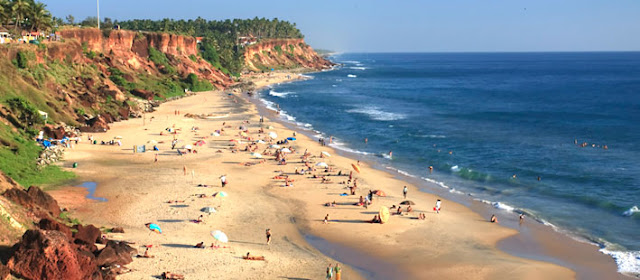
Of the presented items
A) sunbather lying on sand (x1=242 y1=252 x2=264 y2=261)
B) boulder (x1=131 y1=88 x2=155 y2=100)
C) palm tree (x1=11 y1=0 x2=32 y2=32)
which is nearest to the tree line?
palm tree (x1=11 y1=0 x2=32 y2=32)

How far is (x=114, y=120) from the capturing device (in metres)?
62.9

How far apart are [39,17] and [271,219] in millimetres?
51445

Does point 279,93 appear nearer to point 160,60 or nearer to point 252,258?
point 160,60

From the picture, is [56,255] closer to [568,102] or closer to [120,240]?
[120,240]

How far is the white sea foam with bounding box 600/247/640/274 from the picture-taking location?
85.6ft

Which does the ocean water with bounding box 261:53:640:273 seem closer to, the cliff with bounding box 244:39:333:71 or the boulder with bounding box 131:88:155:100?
the boulder with bounding box 131:88:155:100

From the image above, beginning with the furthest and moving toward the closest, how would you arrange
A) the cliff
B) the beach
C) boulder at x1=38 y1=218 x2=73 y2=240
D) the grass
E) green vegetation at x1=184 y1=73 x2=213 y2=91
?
the cliff → green vegetation at x1=184 y1=73 x2=213 y2=91 → the grass → the beach → boulder at x1=38 y1=218 x2=73 y2=240

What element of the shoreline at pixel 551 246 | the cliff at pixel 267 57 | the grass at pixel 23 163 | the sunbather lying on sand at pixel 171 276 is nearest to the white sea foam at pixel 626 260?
the shoreline at pixel 551 246

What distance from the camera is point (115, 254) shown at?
22.8 m

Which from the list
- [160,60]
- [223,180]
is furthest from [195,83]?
[223,180]

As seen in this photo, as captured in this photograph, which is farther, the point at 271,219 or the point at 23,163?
the point at 23,163

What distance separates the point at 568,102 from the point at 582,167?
53.4 m

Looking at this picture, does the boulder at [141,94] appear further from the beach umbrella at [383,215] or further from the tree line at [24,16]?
the beach umbrella at [383,215]

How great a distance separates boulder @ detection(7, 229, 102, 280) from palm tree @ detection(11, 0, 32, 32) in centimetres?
5514
